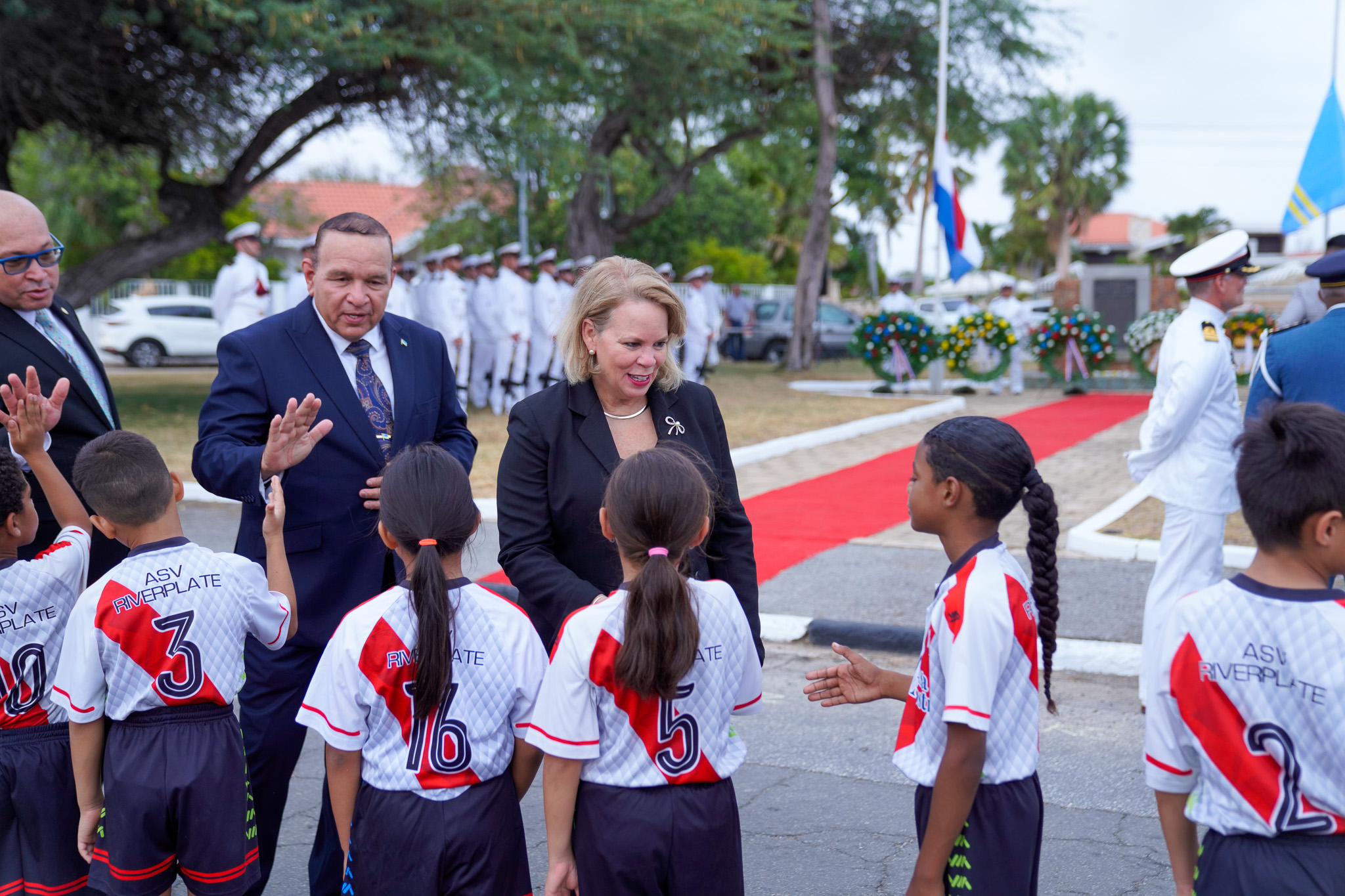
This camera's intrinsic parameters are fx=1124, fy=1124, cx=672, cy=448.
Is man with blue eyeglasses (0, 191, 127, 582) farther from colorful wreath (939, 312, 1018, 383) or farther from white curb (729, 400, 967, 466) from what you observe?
colorful wreath (939, 312, 1018, 383)

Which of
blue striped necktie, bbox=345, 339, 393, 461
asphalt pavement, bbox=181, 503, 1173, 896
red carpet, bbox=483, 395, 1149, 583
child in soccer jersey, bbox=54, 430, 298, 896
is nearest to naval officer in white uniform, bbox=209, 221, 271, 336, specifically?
red carpet, bbox=483, 395, 1149, 583

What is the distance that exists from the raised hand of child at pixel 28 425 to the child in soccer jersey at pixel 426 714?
1137mm

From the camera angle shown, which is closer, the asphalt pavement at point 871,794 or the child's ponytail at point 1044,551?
the child's ponytail at point 1044,551

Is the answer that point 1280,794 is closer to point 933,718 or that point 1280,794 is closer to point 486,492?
point 933,718

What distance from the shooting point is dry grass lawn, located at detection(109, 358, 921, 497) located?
1179cm

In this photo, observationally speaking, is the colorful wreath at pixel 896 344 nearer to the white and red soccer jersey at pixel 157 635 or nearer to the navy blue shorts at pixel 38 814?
the white and red soccer jersey at pixel 157 635

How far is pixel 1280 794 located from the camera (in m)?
1.88

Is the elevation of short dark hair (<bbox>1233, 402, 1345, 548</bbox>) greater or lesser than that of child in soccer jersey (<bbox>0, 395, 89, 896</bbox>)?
greater

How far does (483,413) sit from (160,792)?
14039 mm

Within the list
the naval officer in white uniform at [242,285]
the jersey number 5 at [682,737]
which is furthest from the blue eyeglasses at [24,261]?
the naval officer in white uniform at [242,285]

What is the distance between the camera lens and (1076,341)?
63.1 feet

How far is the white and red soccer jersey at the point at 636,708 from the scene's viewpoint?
2.23 meters

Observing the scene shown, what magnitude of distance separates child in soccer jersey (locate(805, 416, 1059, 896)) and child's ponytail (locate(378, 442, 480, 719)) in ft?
3.15

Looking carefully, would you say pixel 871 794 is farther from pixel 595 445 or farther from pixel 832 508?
pixel 832 508
